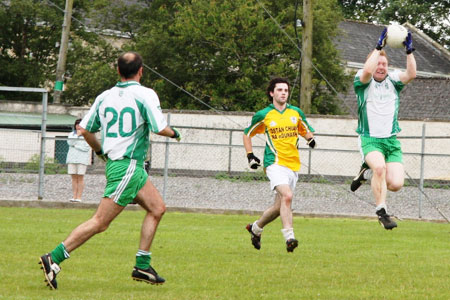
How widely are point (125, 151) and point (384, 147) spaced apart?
389 cm

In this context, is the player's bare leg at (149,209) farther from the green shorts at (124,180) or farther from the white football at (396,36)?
the white football at (396,36)

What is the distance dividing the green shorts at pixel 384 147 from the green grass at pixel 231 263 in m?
1.27

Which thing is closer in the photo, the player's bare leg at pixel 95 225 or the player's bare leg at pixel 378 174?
the player's bare leg at pixel 95 225

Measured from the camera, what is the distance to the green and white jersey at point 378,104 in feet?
34.5

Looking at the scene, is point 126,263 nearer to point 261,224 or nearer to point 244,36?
point 261,224

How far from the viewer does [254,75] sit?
35.8 metres

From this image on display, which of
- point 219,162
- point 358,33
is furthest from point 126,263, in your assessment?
point 358,33

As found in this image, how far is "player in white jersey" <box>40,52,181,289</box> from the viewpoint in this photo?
7789mm


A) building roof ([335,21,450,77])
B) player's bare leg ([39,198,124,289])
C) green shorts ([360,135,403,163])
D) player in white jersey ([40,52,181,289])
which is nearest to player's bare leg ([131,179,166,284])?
player in white jersey ([40,52,181,289])

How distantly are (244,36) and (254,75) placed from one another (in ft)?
5.49

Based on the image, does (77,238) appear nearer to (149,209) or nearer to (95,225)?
(95,225)

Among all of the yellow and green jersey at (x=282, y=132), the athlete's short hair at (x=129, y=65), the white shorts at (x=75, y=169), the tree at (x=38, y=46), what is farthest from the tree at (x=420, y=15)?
the athlete's short hair at (x=129, y=65)

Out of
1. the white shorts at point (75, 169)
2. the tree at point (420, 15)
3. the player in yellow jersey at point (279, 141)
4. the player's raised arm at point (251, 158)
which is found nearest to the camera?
the player's raised arm at point (251, 158)

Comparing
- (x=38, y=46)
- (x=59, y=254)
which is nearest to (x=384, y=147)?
(x=59, y=254)
